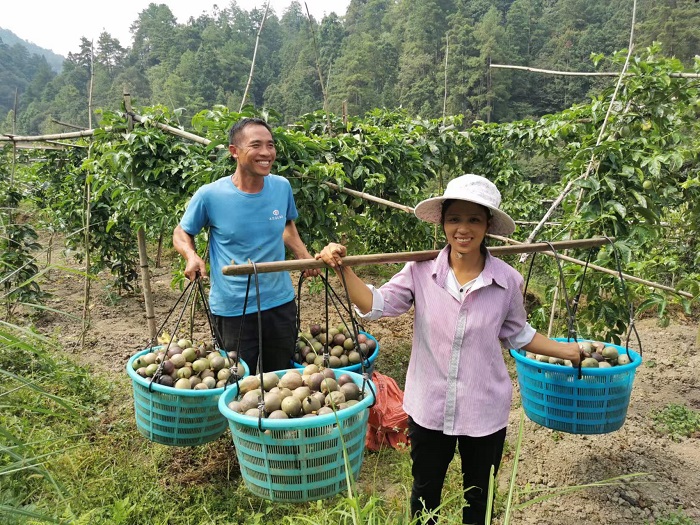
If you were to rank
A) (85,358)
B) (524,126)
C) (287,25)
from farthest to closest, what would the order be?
1. (287,25)
2. (524,126)
3. (85,358)

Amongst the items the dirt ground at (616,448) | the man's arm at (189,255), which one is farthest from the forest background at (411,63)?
the man's arm at (189,255)

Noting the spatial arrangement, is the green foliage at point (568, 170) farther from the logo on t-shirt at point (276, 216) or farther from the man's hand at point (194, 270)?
the logo on t-shirt at point (276, 216)

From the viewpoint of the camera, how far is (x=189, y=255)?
2.26 metres

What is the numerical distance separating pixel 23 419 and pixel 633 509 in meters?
3.55

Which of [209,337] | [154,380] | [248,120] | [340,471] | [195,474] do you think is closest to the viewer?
[340,471]

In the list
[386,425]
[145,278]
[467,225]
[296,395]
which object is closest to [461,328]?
[467,225]

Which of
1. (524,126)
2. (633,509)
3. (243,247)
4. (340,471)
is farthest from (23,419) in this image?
(524,126)

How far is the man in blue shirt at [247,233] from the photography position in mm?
2432

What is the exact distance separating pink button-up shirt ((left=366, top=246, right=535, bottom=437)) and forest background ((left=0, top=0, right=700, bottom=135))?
75.8ft

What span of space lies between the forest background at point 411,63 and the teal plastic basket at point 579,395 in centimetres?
2291

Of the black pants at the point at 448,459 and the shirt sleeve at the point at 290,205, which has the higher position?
the shirt sleeve at the point at 290,205

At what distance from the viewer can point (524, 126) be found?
596cm

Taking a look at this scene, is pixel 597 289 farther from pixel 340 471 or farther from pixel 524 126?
pixel 524 126

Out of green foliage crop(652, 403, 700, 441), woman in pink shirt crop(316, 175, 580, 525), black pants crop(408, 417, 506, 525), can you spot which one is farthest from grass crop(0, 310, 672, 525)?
green foliage crop(652, 403, 700, 441)
